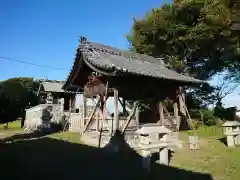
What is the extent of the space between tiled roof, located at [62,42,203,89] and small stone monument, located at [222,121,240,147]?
3.68 m

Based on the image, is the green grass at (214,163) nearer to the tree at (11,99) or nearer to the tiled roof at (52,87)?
the tree at (11,99)

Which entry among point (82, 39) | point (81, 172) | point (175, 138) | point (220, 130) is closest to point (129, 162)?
point (81, 172)

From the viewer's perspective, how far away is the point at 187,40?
21.2m

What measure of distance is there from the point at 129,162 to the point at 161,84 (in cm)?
658

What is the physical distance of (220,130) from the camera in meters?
16.7

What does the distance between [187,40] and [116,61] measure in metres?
11.8

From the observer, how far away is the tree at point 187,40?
785 inches

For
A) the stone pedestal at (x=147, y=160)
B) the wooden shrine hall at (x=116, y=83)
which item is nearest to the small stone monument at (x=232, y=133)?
the wooden shrine hall at (x=116, y=83)

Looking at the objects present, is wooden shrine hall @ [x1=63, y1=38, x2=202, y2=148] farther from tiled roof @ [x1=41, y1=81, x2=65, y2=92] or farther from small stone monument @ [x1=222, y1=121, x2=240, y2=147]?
tiled roof @ [x1=41, y1=81, x2=65, y2=92]

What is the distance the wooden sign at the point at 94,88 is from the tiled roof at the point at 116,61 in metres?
1.18

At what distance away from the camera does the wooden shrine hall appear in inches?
435

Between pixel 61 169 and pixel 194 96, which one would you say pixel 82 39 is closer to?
pixel 61 169

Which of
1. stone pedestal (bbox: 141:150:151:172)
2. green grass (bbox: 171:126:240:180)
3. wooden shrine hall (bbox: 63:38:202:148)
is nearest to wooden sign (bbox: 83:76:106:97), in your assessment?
wooden shrine hall (bbox: 63:38:202:148)

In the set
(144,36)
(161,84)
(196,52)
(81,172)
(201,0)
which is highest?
(201,0)
